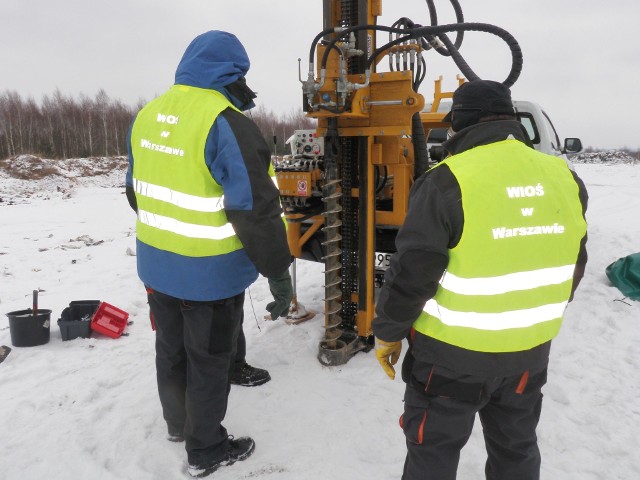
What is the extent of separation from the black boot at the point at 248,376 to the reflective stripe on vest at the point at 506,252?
6.64 ft

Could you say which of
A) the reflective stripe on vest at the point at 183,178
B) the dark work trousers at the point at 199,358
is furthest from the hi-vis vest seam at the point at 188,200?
the dark work trousers at the point at 199,358

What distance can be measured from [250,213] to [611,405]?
2.93 metres

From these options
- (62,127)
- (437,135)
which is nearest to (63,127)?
(62,127)

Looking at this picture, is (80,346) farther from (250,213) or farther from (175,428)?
(250,213)

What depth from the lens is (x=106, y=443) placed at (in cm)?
279

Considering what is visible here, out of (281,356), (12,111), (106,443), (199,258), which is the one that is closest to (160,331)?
(199,258)

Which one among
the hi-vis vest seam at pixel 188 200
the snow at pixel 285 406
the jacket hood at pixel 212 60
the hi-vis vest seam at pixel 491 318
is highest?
the jacket hood at pixel 212 60

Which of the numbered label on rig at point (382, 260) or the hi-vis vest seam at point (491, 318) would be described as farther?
the numbered label on rig at point (382, 260)

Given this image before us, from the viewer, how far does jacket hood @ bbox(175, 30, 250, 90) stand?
2391mm

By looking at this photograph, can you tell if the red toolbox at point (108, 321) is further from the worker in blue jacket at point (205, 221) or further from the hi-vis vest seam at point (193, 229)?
the hi-vis vest seam at point (193, 229)

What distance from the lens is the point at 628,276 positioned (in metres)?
5.70

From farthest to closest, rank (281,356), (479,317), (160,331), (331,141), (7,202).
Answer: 1. (7,202)
2. (281,356)
3. (331,141)
4. (160,331)
5. (479,317)

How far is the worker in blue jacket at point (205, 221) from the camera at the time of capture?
7.50 ft

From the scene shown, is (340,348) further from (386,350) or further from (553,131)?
(553,131)
